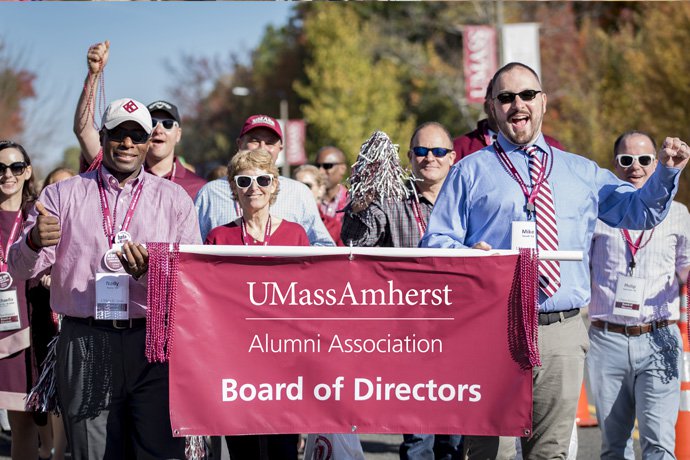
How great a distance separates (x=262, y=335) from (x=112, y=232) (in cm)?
83

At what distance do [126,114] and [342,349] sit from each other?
1.48 meters

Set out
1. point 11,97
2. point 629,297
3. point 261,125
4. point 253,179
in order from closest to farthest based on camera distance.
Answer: point 253,179
point 629,297
point 261,125
point 11,97

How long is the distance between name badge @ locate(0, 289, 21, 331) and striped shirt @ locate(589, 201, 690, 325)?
11.9ft

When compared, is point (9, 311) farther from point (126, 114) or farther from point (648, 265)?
point (648, 265)

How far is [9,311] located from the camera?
6.99m

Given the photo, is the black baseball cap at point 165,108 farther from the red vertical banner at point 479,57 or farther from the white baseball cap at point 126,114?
the red vertical banner at point 479,57

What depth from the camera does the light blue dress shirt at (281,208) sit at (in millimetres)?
6973

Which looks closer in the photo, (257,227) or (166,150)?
(257,227)

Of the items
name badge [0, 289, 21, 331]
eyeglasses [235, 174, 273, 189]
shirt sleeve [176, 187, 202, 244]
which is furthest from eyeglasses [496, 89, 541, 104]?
name badge [0, 289, 21, 331]

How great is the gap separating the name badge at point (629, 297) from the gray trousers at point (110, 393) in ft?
10.0

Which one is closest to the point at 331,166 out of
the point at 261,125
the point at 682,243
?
the point at 261,125

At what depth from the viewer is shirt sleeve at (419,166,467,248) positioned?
5.32 m

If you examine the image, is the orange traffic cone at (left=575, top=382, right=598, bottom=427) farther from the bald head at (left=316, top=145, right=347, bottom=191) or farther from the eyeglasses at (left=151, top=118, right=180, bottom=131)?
the eyeglasses at (left=151, top=118, right=180, bottom=131)

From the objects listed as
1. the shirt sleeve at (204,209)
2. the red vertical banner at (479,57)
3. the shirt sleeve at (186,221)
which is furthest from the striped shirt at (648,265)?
the red vertical banner at (479,57)
